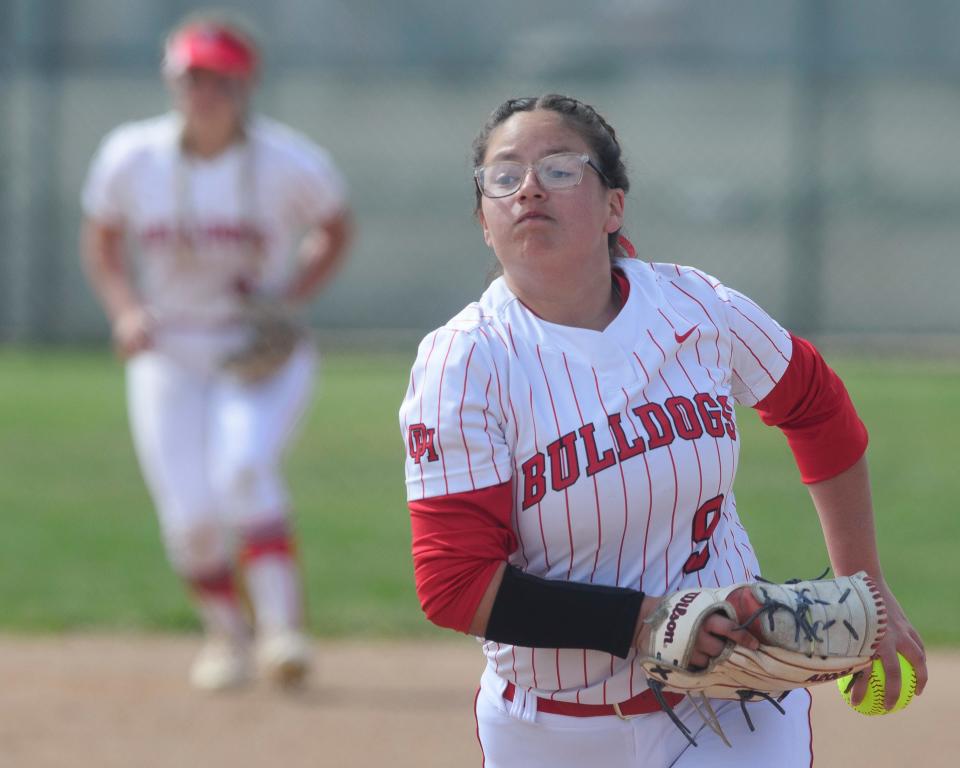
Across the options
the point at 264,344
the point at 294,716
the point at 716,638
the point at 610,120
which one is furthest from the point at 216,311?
the point at 610,120

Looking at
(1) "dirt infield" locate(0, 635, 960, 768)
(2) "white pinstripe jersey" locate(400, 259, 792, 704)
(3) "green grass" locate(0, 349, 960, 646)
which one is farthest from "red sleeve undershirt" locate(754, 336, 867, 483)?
(3) "green grass" locate(0, 349, 960, 646)

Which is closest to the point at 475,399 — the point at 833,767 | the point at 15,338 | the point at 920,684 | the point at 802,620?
the point at 802,620

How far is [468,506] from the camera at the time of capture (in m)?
2.30

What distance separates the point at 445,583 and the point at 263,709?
110 inches

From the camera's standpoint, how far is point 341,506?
26.7 feet

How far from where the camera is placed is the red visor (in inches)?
201

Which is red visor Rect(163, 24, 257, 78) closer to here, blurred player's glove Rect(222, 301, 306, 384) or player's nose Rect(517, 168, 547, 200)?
blurred player's glove Rect(222, 301, 306, 384)

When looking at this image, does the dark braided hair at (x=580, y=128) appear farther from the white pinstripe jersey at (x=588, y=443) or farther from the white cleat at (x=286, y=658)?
the white cleat at (x=286, y=658)

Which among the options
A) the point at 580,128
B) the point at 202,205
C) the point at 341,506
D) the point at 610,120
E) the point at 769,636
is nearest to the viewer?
the point at 769,636

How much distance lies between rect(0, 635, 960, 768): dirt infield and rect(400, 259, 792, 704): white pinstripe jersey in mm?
2030

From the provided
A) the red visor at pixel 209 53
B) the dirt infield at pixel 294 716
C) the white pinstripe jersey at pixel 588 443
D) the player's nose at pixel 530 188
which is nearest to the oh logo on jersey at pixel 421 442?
the white pinstripe jersey at pixel 588 443

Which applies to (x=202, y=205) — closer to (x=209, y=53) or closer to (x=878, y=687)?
(x=209, y=53)

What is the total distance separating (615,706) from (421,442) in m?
0.52

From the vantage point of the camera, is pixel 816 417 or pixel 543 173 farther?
pixel 816 417
